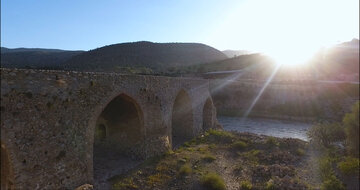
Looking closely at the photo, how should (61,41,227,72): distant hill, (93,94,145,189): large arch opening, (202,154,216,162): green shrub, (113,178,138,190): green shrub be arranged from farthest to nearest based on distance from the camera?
1. (61,41,227,72): distant hill
2. (202,154,216,162): green shrub
3. (93,94,145,189): large arch opening
4. (113,178,138,190): green shrub

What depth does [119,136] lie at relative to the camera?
40.7ft

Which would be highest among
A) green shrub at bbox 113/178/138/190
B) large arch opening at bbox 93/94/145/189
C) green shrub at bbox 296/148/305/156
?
large arch opening at bbox 93/94/145/189

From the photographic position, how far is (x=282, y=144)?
1567 cm

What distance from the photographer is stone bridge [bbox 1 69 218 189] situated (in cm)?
644

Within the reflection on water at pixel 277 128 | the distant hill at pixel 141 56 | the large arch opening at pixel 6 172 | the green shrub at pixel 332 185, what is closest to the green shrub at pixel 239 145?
the green shrub at pixel 332 185

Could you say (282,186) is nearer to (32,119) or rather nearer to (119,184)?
(119,184)

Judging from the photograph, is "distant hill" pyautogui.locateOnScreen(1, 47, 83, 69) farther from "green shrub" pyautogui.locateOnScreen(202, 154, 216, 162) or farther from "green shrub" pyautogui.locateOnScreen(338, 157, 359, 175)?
"green shrub" pyautogui.locateOnScreen(338, 157, 359, 175)

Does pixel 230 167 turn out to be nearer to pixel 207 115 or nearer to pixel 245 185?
pixel 245 185

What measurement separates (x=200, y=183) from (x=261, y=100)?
27.1 meters

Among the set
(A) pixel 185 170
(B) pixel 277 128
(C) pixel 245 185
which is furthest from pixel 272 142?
(B) pixel 277 128

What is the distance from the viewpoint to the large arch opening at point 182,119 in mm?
17344

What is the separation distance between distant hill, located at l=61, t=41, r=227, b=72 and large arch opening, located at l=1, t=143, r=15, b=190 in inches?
946

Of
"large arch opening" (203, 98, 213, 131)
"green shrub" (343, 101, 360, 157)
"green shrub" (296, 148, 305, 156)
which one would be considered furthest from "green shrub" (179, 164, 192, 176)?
"large arch opening" (203, 98, 213, 131)

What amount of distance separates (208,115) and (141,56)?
31.6 m
